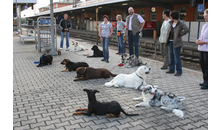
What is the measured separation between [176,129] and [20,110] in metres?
3.05

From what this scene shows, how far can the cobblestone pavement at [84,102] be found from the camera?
361 centimetres

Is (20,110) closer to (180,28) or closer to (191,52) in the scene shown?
(180,28)

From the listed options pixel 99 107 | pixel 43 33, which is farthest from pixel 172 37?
pixel 43 33

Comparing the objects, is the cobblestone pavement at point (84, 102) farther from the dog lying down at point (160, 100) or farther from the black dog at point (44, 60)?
the black dog at point (44, 60)

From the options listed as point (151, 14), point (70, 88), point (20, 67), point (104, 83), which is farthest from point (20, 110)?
point (151, 14)

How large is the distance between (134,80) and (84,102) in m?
1.58

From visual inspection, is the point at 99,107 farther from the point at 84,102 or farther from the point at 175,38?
the point at 175,38

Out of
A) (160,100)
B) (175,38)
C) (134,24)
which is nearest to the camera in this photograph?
(160,100)

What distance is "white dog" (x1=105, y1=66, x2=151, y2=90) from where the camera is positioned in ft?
17.6

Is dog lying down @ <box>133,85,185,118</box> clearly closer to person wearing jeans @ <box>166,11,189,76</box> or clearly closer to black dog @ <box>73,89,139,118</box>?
black dog @ <box>73,89,139,118</box>

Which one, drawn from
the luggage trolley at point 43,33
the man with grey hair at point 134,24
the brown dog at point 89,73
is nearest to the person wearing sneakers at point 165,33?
the man with grey hair at point 134,24

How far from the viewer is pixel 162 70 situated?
778cm

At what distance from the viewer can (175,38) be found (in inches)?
260

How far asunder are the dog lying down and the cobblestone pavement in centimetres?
13
